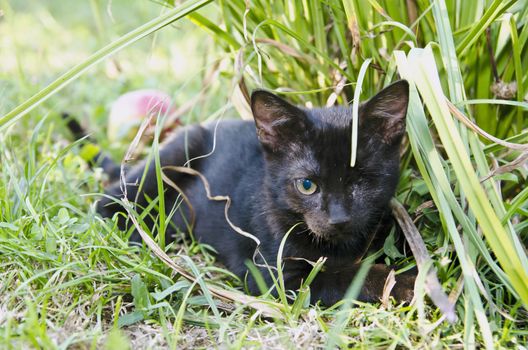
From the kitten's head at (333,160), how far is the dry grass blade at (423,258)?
7cm

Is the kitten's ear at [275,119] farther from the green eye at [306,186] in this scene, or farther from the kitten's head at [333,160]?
the green eye at [306,186]

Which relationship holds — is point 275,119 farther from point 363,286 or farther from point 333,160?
point 363,286

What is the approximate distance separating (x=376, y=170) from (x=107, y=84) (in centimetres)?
274

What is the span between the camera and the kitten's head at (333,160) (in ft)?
6.79

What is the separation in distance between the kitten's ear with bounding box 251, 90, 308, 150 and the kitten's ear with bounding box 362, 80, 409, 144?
0.24 meters

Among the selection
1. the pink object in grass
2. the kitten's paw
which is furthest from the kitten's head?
the pink object in grass

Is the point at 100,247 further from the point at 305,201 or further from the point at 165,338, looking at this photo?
the point at 305,201

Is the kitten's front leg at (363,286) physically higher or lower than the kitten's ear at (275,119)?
lower

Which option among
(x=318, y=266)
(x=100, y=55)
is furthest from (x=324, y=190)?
(x=100, y=55)

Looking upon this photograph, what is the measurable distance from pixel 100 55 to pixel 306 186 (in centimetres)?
82

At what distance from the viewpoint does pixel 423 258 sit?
1988 millimetres

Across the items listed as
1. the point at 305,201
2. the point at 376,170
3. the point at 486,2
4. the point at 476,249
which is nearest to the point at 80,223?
the point at 305,201

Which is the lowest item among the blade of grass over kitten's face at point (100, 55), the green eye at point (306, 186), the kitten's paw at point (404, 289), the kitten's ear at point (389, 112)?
the kitten's paw at point (404, 289)

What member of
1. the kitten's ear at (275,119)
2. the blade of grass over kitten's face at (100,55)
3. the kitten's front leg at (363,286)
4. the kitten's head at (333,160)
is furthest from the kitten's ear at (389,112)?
the blade of grass over kitten's face at (100,55)
